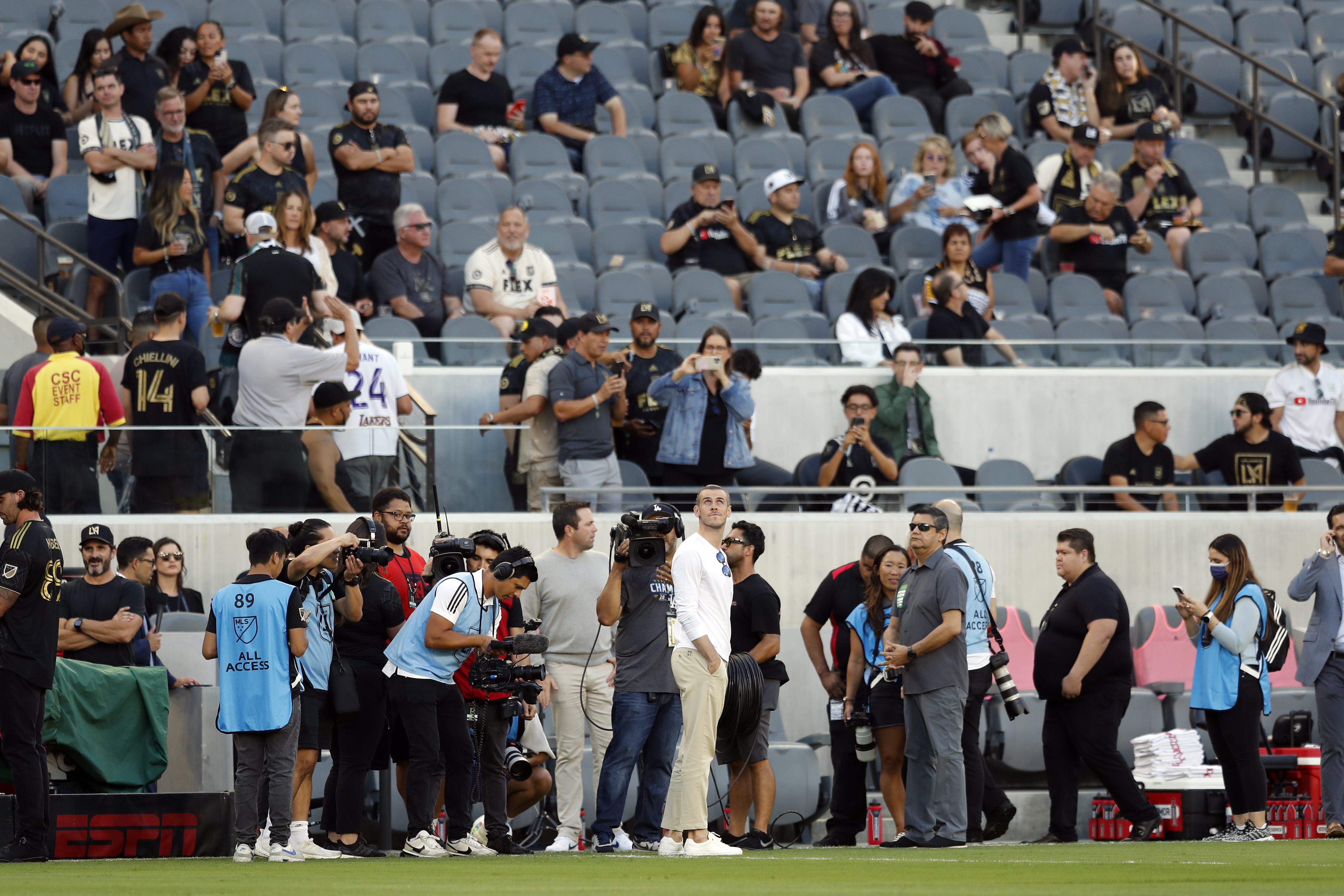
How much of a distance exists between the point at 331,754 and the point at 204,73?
284 inches

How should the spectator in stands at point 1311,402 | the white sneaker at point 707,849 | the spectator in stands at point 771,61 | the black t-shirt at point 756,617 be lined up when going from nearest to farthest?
the white sneaker at point 707,849
the black t-shirt at point 756,617
the spectator in stands at point 1311,402
the spectator in stands at point 771,61

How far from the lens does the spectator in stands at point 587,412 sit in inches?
473

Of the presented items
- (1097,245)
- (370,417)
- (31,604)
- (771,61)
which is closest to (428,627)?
(31,604)

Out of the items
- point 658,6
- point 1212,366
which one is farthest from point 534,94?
point 1212,366

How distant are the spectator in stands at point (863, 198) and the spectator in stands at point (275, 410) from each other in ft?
18.9

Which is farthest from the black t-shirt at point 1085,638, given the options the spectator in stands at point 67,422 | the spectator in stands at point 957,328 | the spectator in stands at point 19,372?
the spectator in stands at point 19,372

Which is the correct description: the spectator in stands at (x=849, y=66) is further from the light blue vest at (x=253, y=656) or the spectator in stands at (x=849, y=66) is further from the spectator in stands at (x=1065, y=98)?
the light blue vest at (x=253, y=656)

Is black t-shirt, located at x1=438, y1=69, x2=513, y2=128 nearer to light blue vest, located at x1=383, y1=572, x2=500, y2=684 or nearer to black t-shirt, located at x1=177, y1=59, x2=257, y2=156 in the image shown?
black t-shirt, located at x1=177, y1=59, x2=257, y2=156

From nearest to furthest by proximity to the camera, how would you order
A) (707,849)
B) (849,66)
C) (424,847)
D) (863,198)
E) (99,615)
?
(707,849) < (424,847) < (99,615) < (863,198) < (849,66)

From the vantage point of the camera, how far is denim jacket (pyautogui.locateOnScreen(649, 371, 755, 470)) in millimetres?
12508

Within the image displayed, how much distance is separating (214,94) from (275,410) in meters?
4.37

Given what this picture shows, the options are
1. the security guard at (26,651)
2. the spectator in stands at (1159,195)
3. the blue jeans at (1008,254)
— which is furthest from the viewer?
the spectator in stands at (1159,195)

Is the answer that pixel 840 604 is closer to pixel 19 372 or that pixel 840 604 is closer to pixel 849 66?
pixel 19 372

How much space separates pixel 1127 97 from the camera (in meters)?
18.0
